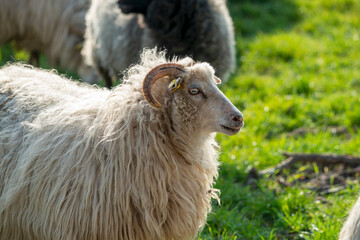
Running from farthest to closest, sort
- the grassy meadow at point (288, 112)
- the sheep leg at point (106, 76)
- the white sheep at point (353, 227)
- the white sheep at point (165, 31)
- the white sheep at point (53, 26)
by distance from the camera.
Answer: the white sheep at point (53, 26), the sheep leg at point (106, 76), the white sheep at point (165, 31), the grassy meadow at point (288, 112), the white sheep at point (353, 227)

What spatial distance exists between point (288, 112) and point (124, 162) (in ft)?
12.3

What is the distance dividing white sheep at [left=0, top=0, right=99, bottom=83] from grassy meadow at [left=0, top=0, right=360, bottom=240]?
1.86 ft

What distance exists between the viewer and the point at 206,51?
5422 mm

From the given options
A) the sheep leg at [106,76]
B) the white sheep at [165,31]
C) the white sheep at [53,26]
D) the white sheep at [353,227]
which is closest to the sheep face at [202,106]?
the white sheep at [353,227]

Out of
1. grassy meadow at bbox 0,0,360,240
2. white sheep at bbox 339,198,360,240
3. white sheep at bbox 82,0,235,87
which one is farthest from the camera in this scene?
white sheep at bbox 82,0,235,87

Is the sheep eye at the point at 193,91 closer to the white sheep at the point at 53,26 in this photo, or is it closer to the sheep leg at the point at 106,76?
the sheep leg at the point at 106,76

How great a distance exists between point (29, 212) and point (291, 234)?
81.7 inches

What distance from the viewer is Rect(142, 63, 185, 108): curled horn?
3.02 m

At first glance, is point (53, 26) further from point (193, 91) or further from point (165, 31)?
point (193, 91)

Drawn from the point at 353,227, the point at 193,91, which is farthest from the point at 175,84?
the point at 353,227

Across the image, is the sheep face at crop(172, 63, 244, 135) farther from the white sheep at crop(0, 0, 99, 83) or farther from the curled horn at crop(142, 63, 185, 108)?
the white sheep at crop(0, 0, 99, 83)

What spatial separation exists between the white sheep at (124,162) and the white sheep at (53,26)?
3861mm

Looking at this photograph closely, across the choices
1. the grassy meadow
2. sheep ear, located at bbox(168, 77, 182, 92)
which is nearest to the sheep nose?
sheep ear, located at bbox(168, 77, 182, 92)

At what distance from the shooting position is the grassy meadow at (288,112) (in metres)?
4.22
